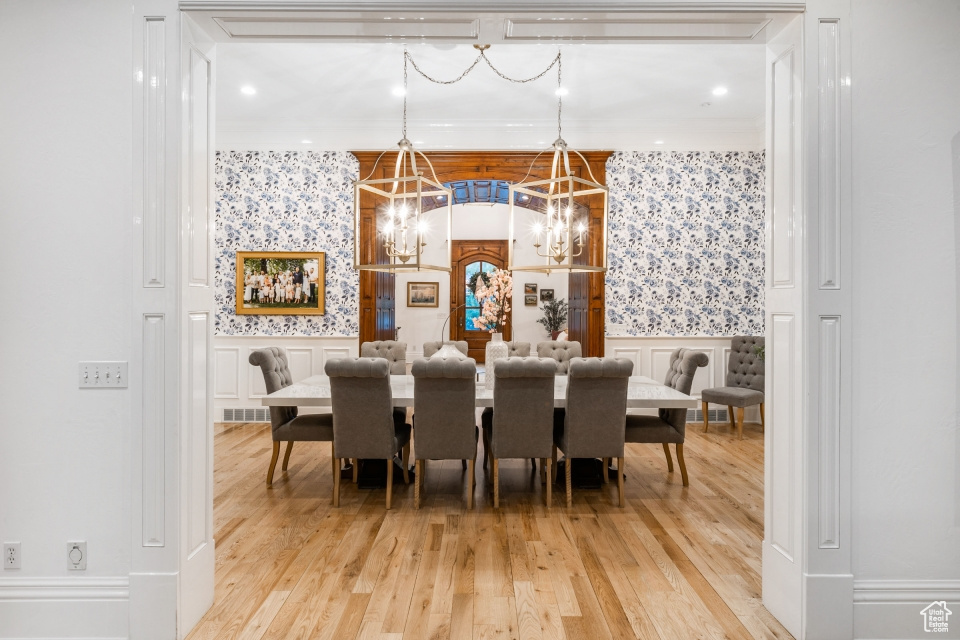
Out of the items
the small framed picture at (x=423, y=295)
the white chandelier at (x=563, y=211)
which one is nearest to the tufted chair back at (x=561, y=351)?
the white chandelier at (x=563, y=211)

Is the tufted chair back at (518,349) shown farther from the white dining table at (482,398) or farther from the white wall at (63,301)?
the white wall at (63,301)

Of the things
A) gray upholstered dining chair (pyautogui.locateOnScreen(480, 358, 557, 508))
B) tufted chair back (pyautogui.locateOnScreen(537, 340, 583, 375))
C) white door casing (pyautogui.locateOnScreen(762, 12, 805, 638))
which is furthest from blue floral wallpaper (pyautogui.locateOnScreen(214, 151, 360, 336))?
white door casing (pyautogui.locateOnScreen(762, 12, 805, 638))

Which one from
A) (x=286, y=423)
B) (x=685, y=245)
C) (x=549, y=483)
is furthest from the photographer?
(x=685, y=245)

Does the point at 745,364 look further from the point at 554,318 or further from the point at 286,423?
the point at 554,318

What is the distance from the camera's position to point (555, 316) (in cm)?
1162

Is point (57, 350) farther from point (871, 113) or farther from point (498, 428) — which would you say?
point (871, 113)

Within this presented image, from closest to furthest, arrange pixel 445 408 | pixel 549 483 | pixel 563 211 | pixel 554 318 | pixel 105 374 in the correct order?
pixel 105 374 < pixel 445 408 < pixel 549 483 < pixel 563 211 < pixel 554 318

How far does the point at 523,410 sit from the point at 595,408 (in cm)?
45

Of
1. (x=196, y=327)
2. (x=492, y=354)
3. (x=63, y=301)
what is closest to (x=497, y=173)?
(x=492, y=354)

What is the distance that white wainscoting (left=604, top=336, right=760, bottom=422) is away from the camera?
252 inches

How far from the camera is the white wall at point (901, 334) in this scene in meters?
2.15

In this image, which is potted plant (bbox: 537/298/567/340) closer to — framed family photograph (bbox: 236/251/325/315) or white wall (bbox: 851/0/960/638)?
framed family photograph (bbox: 236/251/325/315)

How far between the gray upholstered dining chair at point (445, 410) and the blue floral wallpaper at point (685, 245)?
3.37 m

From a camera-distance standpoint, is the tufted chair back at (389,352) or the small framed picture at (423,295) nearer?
the tufted chair back at (389,352)
